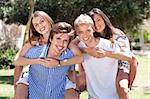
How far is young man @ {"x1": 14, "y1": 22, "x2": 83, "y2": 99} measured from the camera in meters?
4.73

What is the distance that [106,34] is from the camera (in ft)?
16.1

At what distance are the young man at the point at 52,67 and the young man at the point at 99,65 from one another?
14 cm

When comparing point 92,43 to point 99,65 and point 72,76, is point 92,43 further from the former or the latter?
point 72,76

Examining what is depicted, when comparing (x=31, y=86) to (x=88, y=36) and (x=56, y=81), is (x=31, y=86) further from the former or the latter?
(x=88, y=36)

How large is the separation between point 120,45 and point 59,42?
68 centimetres

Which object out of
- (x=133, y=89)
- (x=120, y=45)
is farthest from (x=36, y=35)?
(x=133, y=89)

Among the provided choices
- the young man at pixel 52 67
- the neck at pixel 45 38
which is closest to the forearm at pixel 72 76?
the young man at pixel 52 67

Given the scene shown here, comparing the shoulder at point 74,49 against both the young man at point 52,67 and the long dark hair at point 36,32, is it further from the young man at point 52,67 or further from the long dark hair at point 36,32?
the long dark hair at point 36,32

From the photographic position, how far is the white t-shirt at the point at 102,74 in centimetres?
471

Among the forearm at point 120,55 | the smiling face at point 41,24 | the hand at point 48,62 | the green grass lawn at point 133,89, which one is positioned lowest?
the green grass lawn at point 133,89

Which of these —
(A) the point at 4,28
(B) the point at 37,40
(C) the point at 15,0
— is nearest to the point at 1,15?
(C) the point at 15,0

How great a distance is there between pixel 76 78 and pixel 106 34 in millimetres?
601

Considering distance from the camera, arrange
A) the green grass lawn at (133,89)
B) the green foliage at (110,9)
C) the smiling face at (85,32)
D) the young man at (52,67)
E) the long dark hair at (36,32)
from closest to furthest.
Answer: the smiling face at (85,32) < the young man at (52,67) < the long dark hair at (36,32) < the green grass lawn at (133,89) < the green foliage at (110,9)

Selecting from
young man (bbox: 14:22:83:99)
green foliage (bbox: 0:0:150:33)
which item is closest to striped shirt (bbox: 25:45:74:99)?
young man (bbox: 14:22:83:99)
